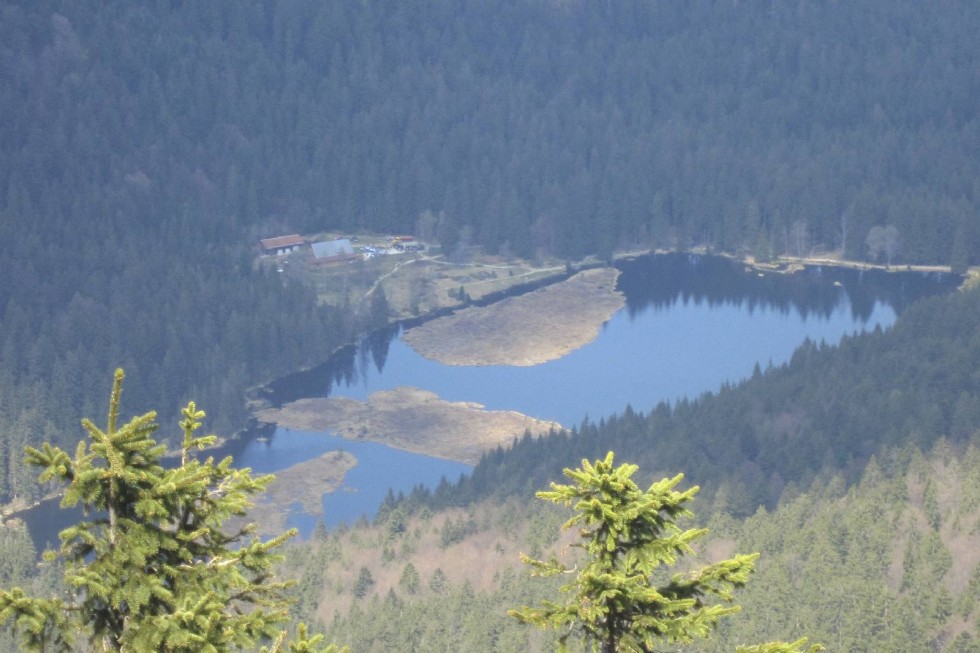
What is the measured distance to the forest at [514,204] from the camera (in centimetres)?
6450

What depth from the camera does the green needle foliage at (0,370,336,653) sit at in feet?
40.9

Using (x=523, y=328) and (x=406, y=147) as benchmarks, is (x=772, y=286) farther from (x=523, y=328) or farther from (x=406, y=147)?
(x=406, y=147)

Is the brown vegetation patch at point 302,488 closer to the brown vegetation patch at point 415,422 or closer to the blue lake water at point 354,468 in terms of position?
the blue lake water at point 354,468

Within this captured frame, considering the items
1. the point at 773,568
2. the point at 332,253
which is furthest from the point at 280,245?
the point at 773,568

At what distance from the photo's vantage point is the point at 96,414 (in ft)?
314

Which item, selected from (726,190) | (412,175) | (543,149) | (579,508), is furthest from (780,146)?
(579,508)

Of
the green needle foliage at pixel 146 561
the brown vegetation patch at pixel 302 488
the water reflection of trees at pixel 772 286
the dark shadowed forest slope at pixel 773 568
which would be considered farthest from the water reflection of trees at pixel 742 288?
the green needle foliage at pixel 146 561

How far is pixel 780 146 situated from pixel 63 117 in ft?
228

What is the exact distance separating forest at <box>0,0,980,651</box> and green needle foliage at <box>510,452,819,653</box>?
38966 mm

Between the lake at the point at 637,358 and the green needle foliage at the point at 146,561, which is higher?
the green needle foliage at the point at 146,561

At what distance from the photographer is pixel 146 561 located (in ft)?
43.3

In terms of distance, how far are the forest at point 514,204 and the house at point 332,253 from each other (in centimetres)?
544

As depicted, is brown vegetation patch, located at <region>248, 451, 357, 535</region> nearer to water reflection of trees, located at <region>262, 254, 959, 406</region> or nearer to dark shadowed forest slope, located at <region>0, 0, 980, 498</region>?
dark shadowed forest slope, located at <region>0, 0, 980, 498</region>

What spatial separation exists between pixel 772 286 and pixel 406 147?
145 feet
